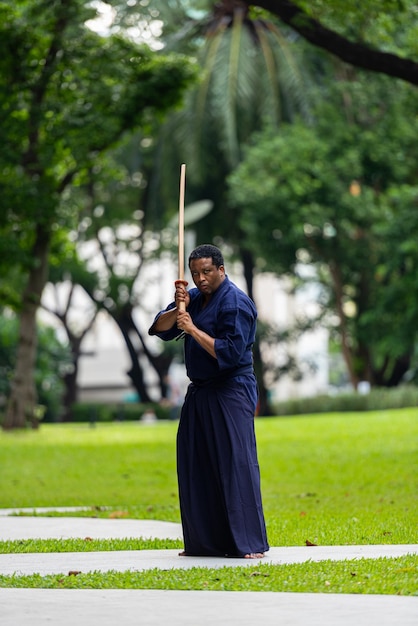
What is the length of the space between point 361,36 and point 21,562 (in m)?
11.7

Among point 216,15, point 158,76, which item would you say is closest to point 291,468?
point 158,76

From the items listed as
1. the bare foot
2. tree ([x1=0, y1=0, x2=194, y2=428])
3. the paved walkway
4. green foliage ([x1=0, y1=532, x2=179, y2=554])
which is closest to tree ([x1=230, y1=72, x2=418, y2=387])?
tree ([x1=0, y1=0, x2=194, y2=428])

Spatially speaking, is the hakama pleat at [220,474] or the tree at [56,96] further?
the tree at [56,96]

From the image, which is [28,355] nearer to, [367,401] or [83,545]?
[367,401]

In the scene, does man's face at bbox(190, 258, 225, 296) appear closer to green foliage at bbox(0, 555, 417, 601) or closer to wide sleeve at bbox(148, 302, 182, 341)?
wide sleeve at bbox(148, 302, 182, 341)

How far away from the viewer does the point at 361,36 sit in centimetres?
1838

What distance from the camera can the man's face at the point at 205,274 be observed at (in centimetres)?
860

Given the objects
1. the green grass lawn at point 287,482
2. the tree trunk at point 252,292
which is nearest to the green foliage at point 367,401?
the tree trunk at point 252,292

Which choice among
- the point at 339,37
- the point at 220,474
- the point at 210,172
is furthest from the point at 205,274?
the point at 210,172

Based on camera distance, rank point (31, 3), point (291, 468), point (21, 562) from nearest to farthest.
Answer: point (21, 562) → point (291, 468) → point (31, 3)

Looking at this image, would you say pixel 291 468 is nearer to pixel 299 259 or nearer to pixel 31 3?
pixel 31 3

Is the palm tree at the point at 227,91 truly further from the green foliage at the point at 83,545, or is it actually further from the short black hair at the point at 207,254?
the short black hair at the point at 207,254

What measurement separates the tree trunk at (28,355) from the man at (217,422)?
66.1 feet

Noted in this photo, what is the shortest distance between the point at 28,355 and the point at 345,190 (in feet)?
41.7
